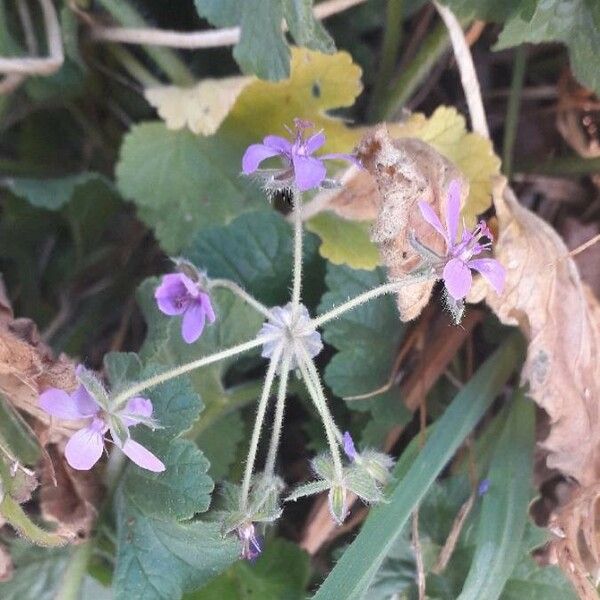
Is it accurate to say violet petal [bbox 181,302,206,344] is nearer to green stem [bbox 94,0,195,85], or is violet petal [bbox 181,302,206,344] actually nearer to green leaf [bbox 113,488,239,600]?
green leaf [bbox 113,488,239,600]

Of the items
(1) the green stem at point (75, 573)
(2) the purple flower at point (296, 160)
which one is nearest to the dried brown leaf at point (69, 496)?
(1) the green stem at point (75, 573)

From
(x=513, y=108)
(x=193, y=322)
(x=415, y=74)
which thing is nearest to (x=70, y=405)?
(x=193, y=322)

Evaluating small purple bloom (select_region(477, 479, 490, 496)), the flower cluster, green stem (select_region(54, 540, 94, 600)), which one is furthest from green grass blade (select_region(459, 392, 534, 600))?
green stem (select_region(54, 540, 94, 600))

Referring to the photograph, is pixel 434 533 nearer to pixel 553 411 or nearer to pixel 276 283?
pixel 553 411

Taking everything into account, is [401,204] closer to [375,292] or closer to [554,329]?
[375,292]

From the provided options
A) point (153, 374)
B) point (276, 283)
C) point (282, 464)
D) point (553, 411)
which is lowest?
point (282, 464)

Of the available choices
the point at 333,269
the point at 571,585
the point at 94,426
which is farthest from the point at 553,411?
the point at 94,426
